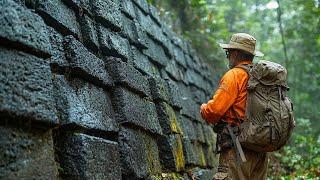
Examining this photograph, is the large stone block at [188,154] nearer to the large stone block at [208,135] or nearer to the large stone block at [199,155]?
the large stone block at [199,155]

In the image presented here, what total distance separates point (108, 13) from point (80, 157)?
5.90ft

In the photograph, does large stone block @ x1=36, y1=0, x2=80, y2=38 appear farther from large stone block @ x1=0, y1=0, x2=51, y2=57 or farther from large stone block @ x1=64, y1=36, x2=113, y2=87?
large stone block @ x1=0, y1=0, x2=51, y2=57

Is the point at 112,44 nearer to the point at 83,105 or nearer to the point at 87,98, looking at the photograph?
the point at 87,98

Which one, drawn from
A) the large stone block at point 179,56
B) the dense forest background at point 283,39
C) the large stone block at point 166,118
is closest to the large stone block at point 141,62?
the large stone block at point 166,118

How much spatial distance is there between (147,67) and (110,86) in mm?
1487

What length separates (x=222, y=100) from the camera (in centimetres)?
379

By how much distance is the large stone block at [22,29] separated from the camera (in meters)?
2.08

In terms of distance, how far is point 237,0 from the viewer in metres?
13.7

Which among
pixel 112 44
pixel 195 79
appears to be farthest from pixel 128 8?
pixel 195 79

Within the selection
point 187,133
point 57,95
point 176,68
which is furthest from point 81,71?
point 176,68

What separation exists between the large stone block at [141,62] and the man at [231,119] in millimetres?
856

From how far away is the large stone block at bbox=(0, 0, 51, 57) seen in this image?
2.08 m

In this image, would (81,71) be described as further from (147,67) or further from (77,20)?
(147,67)

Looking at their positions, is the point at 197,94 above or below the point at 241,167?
above
